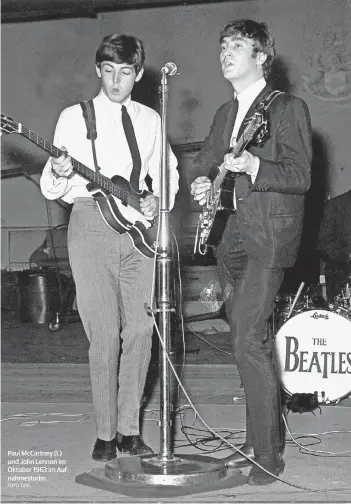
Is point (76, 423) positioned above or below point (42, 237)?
below

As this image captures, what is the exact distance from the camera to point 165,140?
3115mm

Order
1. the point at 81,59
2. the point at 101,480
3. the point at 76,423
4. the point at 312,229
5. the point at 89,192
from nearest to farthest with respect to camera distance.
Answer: the point at 101,480, the point at 89,192, the point at 76,423, the point at 312,229, the point at 81,59

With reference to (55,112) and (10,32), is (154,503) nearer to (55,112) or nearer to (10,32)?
(55,112)

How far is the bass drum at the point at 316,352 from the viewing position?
5285 millimetres

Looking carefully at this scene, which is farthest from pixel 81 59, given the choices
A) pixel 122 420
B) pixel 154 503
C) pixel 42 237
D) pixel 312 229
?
pixel 154 503

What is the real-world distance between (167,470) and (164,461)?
0.09 meters

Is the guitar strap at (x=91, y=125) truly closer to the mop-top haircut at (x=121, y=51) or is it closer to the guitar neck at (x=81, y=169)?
the guitar neck at (x=81, y=169)

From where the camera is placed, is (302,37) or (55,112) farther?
(55,112)

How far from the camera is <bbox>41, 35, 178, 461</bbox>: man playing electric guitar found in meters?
3.54

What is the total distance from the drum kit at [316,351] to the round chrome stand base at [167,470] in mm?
2177

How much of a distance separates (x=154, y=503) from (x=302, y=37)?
356 inches

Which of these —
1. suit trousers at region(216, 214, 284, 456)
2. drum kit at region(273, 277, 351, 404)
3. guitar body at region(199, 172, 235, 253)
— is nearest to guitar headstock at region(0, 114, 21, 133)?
guitar body at region(199, 172, 235, 253)

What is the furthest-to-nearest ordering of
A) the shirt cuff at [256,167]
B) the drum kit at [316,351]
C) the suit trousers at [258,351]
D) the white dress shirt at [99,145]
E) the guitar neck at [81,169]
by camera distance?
1. the drum kit at [316,351]
2. the white dress shirt at [99,145]
3. the guitar neck at [81,169]
4. the suit trousers at [258,351]
5. the shirt cuff at [256,167]

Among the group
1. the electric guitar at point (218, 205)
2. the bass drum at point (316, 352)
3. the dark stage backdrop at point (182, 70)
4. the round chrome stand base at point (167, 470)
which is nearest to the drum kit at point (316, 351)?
the bass drum at point (316, 352)
